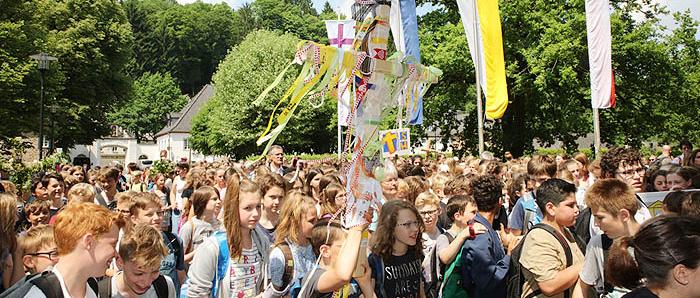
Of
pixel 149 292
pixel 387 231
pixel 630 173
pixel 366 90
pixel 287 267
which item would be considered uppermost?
pixel 366 90

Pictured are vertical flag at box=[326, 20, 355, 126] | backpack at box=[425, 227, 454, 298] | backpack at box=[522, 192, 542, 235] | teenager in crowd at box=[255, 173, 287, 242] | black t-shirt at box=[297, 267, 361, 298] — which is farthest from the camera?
backpack at box=[522, 192, 542, 235]

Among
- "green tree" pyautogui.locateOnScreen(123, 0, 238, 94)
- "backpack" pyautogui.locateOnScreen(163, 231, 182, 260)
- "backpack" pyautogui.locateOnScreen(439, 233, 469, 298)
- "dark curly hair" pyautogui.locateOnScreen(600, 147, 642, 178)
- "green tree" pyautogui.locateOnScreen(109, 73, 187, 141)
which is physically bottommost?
"backpack" pyautogui.locateOnScreen(439, 233, 469, 298)

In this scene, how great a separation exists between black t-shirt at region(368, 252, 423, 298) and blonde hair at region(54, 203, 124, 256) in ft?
5.93

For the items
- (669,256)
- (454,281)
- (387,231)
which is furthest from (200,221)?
(669,256)

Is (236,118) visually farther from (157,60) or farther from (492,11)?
(157,60)

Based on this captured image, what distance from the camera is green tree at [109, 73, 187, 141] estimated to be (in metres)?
91.6

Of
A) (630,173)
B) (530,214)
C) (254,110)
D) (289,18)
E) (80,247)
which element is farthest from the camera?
(289,18)

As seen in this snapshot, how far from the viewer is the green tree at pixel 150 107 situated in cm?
9162

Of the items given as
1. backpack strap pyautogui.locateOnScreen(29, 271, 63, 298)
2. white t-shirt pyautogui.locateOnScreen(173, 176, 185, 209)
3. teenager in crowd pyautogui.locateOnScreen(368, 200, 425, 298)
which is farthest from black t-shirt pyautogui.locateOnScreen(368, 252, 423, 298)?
white t-shirt pyautogui.locateOnScreen(173, 176, 185, 209)

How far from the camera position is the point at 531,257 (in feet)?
14.5

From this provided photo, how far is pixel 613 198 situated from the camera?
4199 mm

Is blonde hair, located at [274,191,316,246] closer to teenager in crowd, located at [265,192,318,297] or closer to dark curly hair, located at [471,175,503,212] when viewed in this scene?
teenager in crowd, located at [265,192,318,297]

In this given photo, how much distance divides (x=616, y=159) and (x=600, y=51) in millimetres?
7471

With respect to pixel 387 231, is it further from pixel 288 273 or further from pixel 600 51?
pixel 600 51
